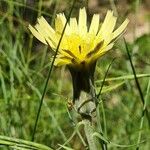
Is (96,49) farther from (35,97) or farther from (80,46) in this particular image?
(35,97)

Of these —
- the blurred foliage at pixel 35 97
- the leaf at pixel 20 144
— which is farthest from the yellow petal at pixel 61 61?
the blurred foliage at pixel 35 97

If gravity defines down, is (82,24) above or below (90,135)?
above

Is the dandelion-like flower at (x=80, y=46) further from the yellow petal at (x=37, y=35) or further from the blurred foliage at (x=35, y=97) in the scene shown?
the blurred foliage at (x=35, y=97)

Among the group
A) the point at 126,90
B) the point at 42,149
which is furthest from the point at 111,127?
the point at 42,149

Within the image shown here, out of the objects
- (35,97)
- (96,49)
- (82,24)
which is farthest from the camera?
(35,97)

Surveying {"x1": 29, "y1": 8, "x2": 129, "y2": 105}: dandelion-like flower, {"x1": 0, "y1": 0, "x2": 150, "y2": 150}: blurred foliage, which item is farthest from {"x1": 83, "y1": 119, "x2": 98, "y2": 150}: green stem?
{"x1": 0, "y1": 0, "x2": 150, "y2": 150}: blurred foliage

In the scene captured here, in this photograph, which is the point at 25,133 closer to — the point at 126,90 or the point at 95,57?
the point at 126,90

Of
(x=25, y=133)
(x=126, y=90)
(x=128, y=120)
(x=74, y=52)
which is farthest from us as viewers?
(x=126, y=90)

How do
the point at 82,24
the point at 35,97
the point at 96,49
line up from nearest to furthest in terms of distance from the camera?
the point at 96,49, the point at 82,24, the point at 35,97

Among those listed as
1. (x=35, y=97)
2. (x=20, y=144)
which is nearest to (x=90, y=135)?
(x=20, y=144)
